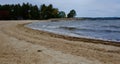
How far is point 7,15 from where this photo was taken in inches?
4215

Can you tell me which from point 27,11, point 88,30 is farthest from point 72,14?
point 88,30

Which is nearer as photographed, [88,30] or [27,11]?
[88,30]

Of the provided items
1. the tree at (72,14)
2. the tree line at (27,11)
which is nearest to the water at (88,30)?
the tree line at (27,11)

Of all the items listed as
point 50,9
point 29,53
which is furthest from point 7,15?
point 29,53

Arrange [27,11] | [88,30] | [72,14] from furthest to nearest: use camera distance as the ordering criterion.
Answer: [72,14]
[27,11]
[88,30]

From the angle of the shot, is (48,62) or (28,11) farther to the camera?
(28,11)

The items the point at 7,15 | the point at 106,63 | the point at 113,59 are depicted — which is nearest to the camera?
the point at 106,63

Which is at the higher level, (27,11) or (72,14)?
(27,11)

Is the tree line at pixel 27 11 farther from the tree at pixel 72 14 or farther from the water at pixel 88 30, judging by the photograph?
the water at pixel 88 30

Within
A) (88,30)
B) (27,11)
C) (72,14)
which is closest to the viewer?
(88,30)

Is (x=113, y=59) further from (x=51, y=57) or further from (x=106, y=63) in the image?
(x=51, y=57)

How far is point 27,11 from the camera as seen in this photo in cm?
11331

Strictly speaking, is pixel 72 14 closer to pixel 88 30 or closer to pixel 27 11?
pixel 27 11

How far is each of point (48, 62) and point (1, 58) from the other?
7.92ft
